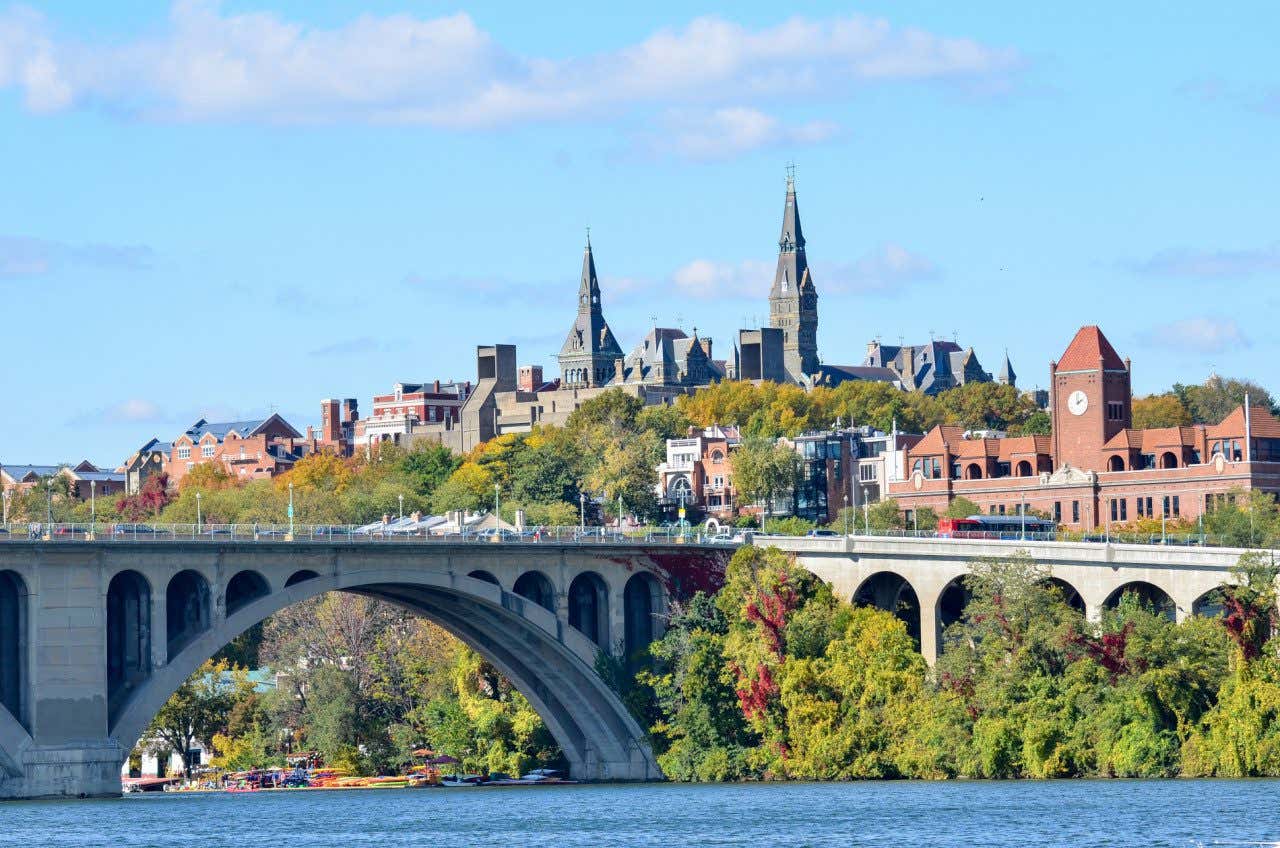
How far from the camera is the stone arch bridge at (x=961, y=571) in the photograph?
105 m

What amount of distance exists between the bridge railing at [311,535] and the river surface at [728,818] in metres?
9.80

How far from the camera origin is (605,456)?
190 meters

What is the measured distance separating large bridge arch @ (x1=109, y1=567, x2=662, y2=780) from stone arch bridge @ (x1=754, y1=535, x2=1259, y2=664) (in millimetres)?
10250

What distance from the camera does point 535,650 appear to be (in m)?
114

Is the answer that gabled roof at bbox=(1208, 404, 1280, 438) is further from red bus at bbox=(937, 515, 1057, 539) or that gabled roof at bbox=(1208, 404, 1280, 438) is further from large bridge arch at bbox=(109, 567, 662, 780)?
large bridge arch at bbox=(109, 567, 662, 780)

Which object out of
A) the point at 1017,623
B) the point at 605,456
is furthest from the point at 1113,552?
the point at 605,456

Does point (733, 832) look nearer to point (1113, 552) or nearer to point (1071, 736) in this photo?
point (1071, 736)

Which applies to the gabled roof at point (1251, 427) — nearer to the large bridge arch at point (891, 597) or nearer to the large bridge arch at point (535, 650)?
the large bridge arch at point (891, 597)

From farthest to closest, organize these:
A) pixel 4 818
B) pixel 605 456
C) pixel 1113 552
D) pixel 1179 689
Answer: pixel 605 456
pixel 1113 552
pixel 1179 689
pixel 4 818

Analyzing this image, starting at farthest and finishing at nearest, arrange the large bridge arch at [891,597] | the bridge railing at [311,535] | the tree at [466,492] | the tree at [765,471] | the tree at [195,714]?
1. the tree at [466,492]
2. the tree at [765,471]
3. the tree at [195,714]
4. the large bridge arch at [891,597]
5. the bridge railing at [311,535]

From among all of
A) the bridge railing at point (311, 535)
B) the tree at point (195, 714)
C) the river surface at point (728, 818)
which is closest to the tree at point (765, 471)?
the tree at point (195, 714)

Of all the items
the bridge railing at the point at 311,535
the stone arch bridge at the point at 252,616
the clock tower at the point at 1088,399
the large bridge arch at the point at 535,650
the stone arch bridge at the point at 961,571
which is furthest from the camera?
the clock tower at the point at 1088,399

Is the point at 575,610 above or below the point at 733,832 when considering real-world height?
above

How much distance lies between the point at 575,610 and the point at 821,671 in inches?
476
